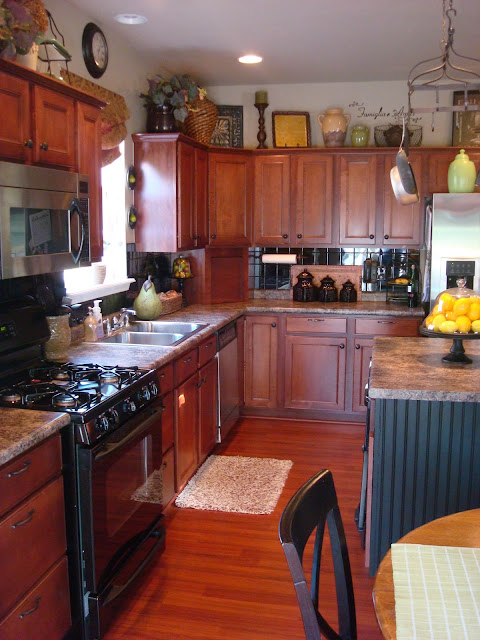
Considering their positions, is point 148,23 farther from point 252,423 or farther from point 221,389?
point 252,423

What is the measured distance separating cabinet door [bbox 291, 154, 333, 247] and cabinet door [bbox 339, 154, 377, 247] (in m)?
0.11

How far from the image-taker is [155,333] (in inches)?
157

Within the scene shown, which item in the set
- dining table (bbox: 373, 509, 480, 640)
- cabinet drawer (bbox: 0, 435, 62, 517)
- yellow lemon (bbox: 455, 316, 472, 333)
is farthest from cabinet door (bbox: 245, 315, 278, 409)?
dining table (bbox: 373, 509, 480, 640)

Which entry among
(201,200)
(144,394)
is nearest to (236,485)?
(144,394)

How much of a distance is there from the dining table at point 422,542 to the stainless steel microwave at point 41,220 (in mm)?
1630

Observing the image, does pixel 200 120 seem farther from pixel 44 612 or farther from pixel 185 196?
pixel 44 612

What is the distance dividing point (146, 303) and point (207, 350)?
20.0 inches

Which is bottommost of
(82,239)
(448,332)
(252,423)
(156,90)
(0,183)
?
(252,423)

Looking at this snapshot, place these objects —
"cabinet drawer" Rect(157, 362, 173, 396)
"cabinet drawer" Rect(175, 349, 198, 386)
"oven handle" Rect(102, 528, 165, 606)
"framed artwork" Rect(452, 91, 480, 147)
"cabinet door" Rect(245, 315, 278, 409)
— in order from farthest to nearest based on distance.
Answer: "framed artwork" Rect(452, 91, 480, 147), "cabinet door" Rect(245, 315, 278, 409), "cabinet drawer" Rect(175, 349, 198, 386), "cabinet drawer" Rect(157, 362, 173, 396), "oven handle" Rect(102, 528, 165, 606)

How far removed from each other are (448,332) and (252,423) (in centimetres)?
250

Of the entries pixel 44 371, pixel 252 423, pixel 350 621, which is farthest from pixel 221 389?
pixel 350 621

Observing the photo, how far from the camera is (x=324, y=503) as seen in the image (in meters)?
1.51

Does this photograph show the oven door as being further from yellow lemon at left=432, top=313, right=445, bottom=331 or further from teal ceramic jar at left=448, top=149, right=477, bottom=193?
teal ceramic jar at left=448, top=149, right=477, bottom=193

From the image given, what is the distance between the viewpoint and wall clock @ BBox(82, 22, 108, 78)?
12.1 ft
